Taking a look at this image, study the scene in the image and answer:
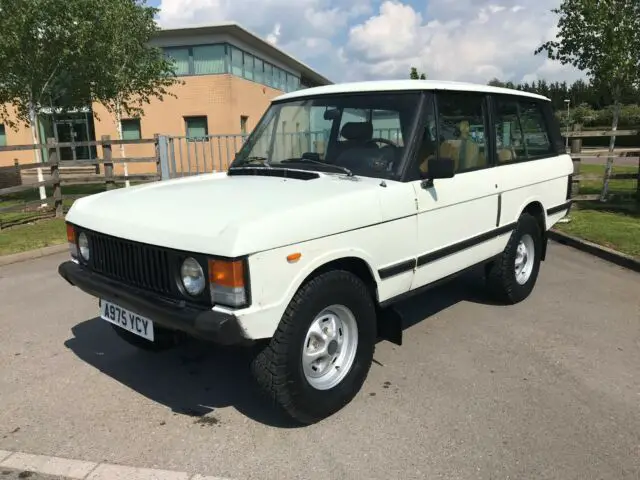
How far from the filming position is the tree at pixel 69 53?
38.1 feet

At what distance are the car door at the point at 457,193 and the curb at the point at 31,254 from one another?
626 cm

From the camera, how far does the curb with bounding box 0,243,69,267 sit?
748 centimetres

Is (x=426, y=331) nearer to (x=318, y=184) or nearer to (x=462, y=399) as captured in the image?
(x=462, y=399)

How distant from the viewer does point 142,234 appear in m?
2.98

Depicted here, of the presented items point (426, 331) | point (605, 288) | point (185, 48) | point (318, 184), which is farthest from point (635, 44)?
point (185, 48)

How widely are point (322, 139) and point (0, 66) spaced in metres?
11.4

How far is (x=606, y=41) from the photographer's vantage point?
1069 cm

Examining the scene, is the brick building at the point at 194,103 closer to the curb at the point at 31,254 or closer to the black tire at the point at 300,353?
the curb at the point at 31,254

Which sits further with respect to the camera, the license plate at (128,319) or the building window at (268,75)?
the building window at (268,75)

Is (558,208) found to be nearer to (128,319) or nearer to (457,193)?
(457,193)

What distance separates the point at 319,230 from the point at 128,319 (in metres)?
1.37

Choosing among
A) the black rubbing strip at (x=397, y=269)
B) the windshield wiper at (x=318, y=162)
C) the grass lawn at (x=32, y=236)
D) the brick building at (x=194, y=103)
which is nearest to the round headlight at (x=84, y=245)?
the windshield wiper at (x=318, y=162)

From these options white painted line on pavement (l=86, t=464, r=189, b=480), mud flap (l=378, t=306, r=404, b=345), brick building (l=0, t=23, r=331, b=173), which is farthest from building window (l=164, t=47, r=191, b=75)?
white painted line on pavement (l=86, t=464, r=189, b=480)

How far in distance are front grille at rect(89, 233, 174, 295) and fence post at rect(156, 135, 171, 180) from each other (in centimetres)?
802
